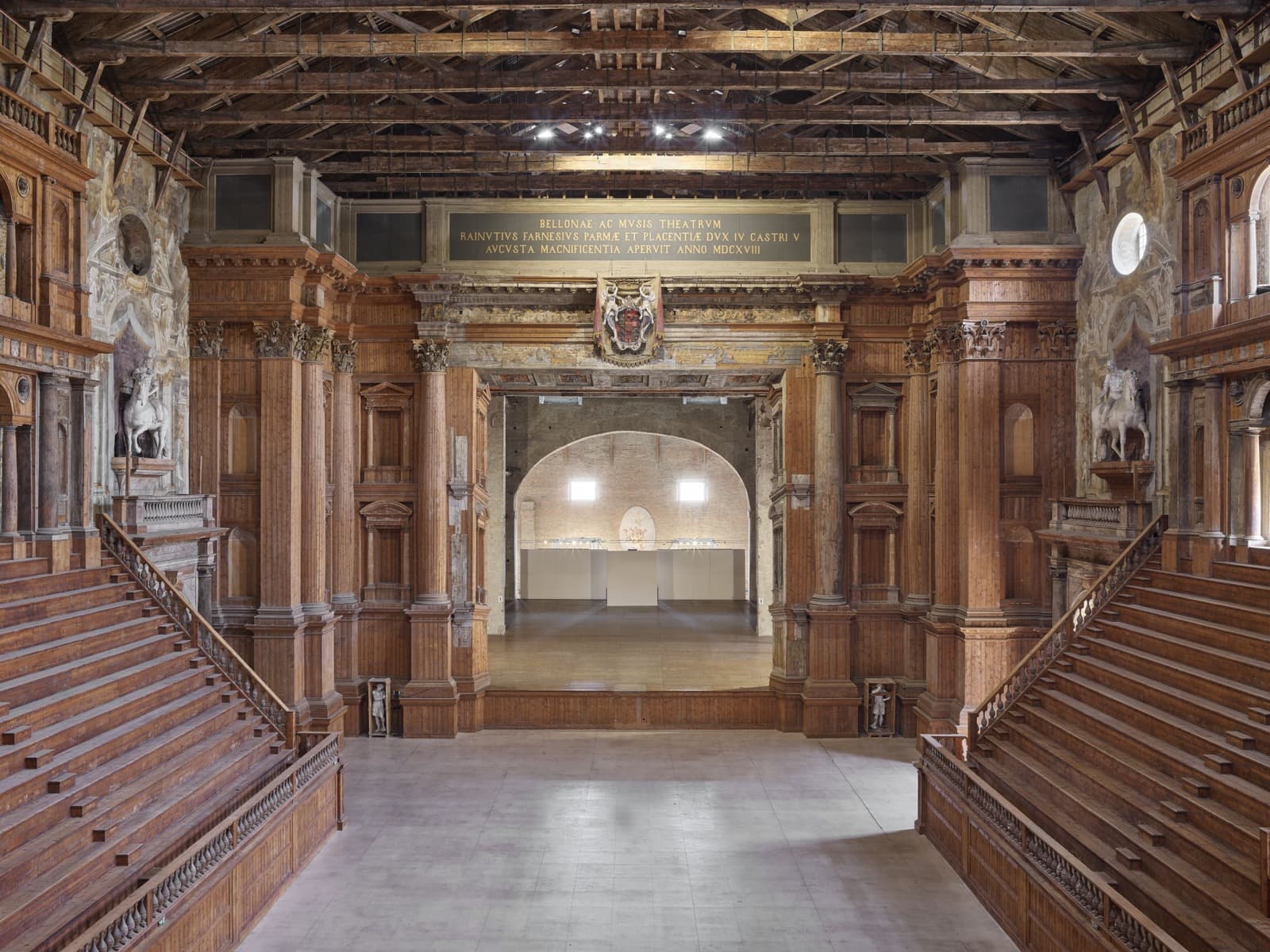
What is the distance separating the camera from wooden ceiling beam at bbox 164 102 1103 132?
15.2m

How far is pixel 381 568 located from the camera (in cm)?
1927

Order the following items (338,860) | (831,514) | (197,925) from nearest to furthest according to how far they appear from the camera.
→ (197,925), (338,860), (831,514)

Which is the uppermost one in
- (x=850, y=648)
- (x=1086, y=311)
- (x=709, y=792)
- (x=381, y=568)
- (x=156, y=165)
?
(x=156, y=165)

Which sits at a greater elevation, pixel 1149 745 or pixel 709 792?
pixel 1149 745

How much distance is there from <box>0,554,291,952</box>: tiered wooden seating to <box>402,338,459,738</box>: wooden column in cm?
503

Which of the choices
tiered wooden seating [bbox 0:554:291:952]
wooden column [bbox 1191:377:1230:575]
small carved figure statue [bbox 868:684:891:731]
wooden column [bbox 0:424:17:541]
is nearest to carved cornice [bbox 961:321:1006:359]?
wooden column [bbox 1191:377:1230:575]

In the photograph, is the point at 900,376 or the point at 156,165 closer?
the point at 156,165

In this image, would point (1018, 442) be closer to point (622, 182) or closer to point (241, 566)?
point (622, 182)

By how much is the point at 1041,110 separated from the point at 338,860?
48.2ft

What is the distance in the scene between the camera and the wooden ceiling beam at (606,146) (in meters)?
16.6

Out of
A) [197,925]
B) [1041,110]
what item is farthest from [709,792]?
[1041,110]

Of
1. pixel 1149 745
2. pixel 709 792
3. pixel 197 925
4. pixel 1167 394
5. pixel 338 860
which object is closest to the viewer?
pixel 197 925

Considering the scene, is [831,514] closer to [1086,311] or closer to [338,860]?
[1086,311]

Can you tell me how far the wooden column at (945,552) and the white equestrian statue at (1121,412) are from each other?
9.55 ft
